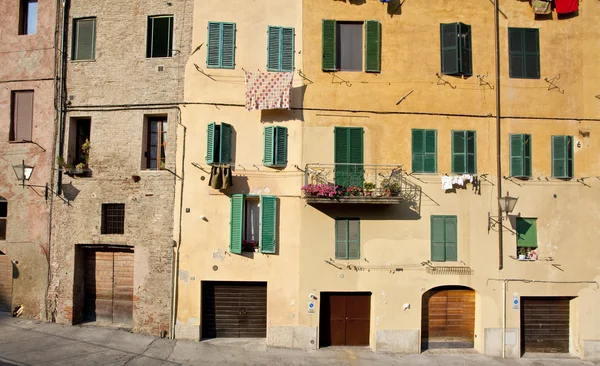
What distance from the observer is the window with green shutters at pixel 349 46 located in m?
15.7

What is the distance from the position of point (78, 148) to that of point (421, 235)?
12701 mm

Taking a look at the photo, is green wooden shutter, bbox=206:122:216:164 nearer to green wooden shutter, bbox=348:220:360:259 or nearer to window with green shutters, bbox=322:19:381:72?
window with green shutters, bbox=322:19:381:72

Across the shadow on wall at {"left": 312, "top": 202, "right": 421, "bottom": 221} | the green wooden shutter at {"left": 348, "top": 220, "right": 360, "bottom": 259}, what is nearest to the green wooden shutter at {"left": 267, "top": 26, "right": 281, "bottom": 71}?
the shadow on wall at {"left": 312, "top": 202, "right": 421, "bottom": 221}

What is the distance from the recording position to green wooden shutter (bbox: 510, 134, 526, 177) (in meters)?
15.7

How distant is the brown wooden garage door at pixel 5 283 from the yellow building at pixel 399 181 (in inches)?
263

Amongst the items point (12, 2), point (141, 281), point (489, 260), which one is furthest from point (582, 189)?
point (12, 2)

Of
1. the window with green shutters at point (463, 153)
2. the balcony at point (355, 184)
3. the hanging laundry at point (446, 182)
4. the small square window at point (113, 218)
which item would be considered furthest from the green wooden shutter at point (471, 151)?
the small square window at point (113, 218)

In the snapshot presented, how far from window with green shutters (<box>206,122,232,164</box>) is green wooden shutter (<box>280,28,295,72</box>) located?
296 cm

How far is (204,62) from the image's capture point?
15.6 metres

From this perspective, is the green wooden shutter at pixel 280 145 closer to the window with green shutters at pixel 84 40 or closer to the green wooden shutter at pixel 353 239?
the green wooden shutter at pixel 353 239

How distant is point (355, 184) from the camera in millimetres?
15227

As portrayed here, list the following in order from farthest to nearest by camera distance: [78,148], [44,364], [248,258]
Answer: [78,148] < [248,258] < [44,364]

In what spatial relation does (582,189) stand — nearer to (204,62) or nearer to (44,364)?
(204,62)

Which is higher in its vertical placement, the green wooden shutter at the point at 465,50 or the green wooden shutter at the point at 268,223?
the green wooden shutter at the point at 465,50
